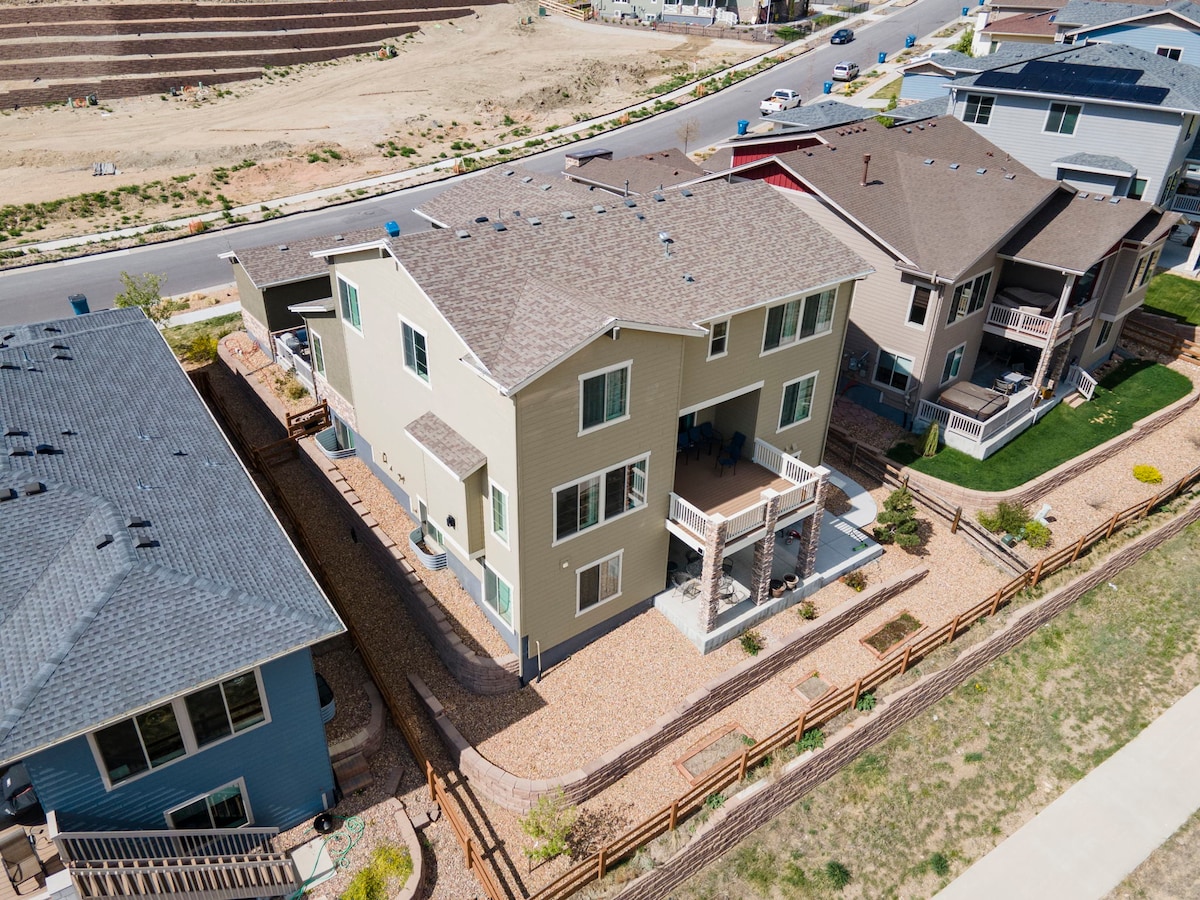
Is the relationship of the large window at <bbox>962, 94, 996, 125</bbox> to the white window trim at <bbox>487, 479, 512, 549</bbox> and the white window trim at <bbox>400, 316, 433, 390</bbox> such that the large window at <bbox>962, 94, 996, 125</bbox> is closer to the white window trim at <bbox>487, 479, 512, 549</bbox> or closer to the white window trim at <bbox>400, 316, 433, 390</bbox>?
the white window trim at <bbox>400, 316, 433, 390</bbox>

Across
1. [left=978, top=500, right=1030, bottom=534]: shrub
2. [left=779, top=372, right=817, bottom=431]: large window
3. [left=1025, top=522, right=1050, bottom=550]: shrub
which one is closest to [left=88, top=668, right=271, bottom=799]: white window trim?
[left=779, top=372, right=817, bottom=431]: large window

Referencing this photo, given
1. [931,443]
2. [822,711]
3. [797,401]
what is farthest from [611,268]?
[931,443]

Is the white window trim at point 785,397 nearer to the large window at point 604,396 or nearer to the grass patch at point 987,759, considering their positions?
the large window at point 604,396

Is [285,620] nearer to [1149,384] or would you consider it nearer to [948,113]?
[1149,384]

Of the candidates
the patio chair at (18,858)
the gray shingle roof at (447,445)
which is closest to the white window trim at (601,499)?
the gray shingle roof at (447,445)

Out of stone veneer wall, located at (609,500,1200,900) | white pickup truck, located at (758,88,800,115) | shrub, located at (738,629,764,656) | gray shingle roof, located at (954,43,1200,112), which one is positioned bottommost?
stone veneer wall, located at (609,500,1200,900)
